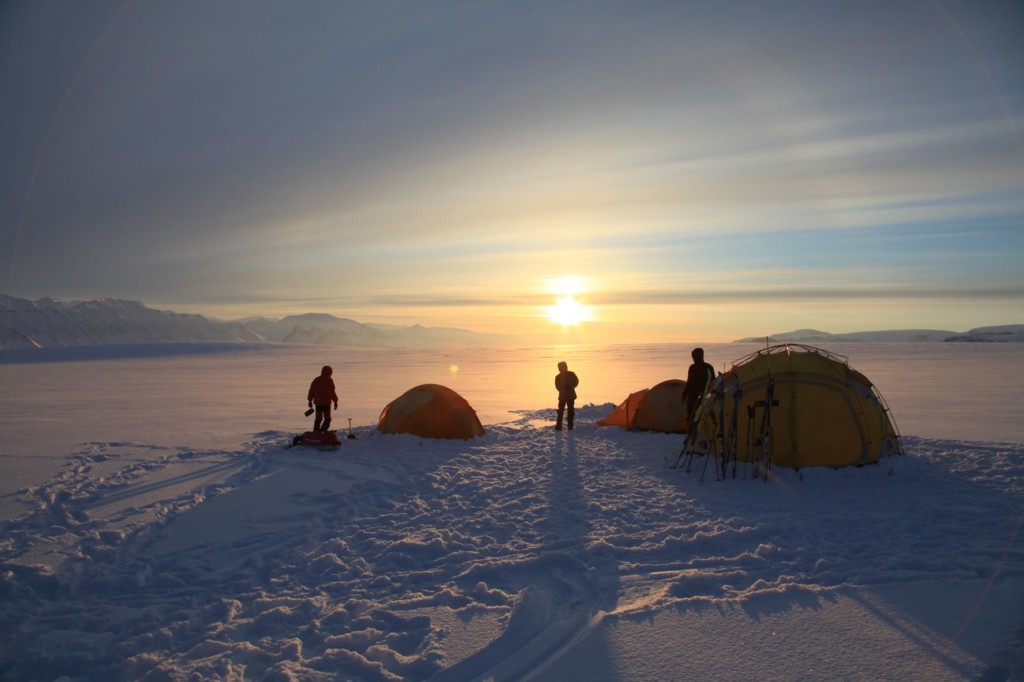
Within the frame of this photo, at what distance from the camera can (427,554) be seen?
23.2 ft

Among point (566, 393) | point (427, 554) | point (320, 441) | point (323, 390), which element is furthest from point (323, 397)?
point (427, 554)

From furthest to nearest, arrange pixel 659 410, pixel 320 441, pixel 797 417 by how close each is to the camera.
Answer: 1. pixel 659 410
2. pixel 320 441
3. pixel 797 417

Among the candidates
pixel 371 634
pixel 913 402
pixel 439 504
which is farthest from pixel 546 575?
pixel 913 402

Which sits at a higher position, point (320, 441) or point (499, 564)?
point (320, 441)

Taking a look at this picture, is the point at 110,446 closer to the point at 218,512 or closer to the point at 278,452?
the point at 278,452

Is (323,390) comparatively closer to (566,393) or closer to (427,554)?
(566,393)

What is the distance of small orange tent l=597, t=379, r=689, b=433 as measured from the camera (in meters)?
14.7

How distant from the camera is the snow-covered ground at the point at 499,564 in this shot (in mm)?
4762

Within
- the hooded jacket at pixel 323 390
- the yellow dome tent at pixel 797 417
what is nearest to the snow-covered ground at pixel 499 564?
the yellow dome tent at pixel 797 417

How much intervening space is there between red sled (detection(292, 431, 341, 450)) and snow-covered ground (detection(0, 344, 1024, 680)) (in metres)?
0.27

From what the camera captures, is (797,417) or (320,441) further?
(320,441)

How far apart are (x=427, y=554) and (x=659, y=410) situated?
932cm

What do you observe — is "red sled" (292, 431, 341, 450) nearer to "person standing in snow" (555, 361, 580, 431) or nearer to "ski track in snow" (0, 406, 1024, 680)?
"ski track in snow" (0, 406, 1024, 680)

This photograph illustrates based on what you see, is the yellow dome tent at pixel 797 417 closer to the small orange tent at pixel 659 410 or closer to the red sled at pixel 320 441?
the small orange tent at pixel 659 410
